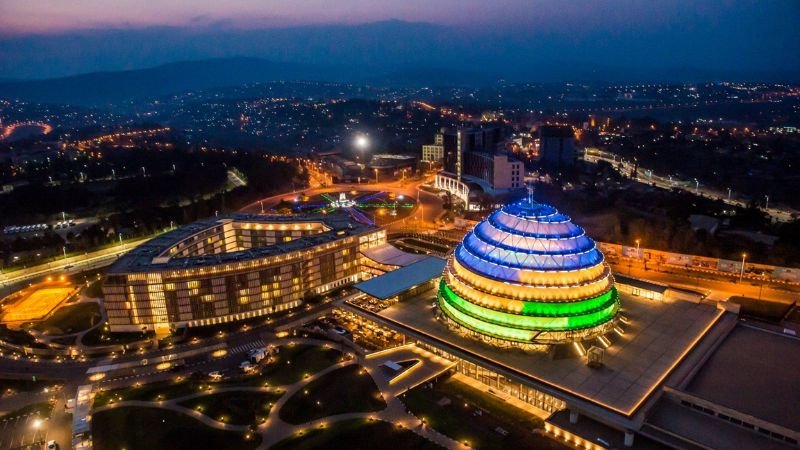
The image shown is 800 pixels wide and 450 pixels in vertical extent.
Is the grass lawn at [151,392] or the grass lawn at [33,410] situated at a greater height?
the grass lawn at [151,392]

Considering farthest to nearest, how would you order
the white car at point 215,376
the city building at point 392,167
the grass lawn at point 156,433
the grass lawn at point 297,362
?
1. the city building at point 392,167
2. the white car at point 215,376
3. the grass lawn at point 297,362
4. the grass lawn at point 156,433

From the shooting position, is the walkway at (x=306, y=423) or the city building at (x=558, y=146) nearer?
the walkway at (x=306, y=423)

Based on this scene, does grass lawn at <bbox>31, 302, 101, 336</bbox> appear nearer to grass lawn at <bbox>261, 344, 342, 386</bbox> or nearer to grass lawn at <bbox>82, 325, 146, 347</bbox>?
grass lawn at <bbox>82, 325, 146, 347</bbox>

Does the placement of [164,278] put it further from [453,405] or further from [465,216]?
[465,216]

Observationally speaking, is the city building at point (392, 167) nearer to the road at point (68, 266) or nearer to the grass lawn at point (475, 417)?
the road at point (68, 266)

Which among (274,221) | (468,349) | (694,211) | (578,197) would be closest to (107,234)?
(274,221)

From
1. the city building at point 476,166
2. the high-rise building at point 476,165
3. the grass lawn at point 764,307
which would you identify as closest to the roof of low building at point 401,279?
the grass lawn at point 764,307

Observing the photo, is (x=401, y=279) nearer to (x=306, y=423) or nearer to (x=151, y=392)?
(x=306, y=423)
